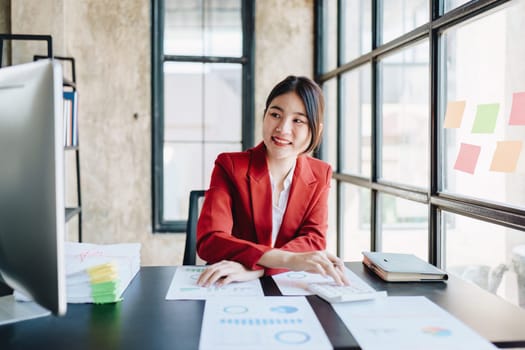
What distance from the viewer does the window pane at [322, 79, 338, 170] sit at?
11.6 feet

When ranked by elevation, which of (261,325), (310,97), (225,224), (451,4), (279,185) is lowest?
(261,325)

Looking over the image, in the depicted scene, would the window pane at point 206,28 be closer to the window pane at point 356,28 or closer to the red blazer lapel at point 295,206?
the window pane at point 356,28

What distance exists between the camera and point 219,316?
1036 millimetres

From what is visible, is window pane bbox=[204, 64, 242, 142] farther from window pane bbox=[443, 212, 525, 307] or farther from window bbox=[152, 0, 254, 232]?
window pane bbox=[443, 212, 525, 307]

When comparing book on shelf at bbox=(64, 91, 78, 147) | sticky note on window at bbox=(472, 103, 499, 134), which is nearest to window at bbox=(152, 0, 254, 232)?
book on shelf at bbox=(64, 91, 78, 147)

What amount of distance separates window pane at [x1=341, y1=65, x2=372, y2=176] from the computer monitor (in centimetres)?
219

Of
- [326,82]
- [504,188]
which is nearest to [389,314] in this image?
[504,188]

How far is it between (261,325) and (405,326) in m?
0.30

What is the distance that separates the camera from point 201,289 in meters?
1.25

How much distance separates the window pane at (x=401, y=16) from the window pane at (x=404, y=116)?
0.11 meters

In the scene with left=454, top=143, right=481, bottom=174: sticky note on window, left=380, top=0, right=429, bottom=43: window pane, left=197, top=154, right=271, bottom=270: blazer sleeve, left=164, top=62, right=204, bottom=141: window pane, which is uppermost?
left=380, top=0, right=429, bottom=43: window pane

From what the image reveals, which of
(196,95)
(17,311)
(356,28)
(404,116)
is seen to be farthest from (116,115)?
(17,311)

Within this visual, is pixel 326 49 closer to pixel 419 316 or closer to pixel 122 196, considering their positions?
pixel 122 196

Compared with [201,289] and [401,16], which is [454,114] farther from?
[201,289]
